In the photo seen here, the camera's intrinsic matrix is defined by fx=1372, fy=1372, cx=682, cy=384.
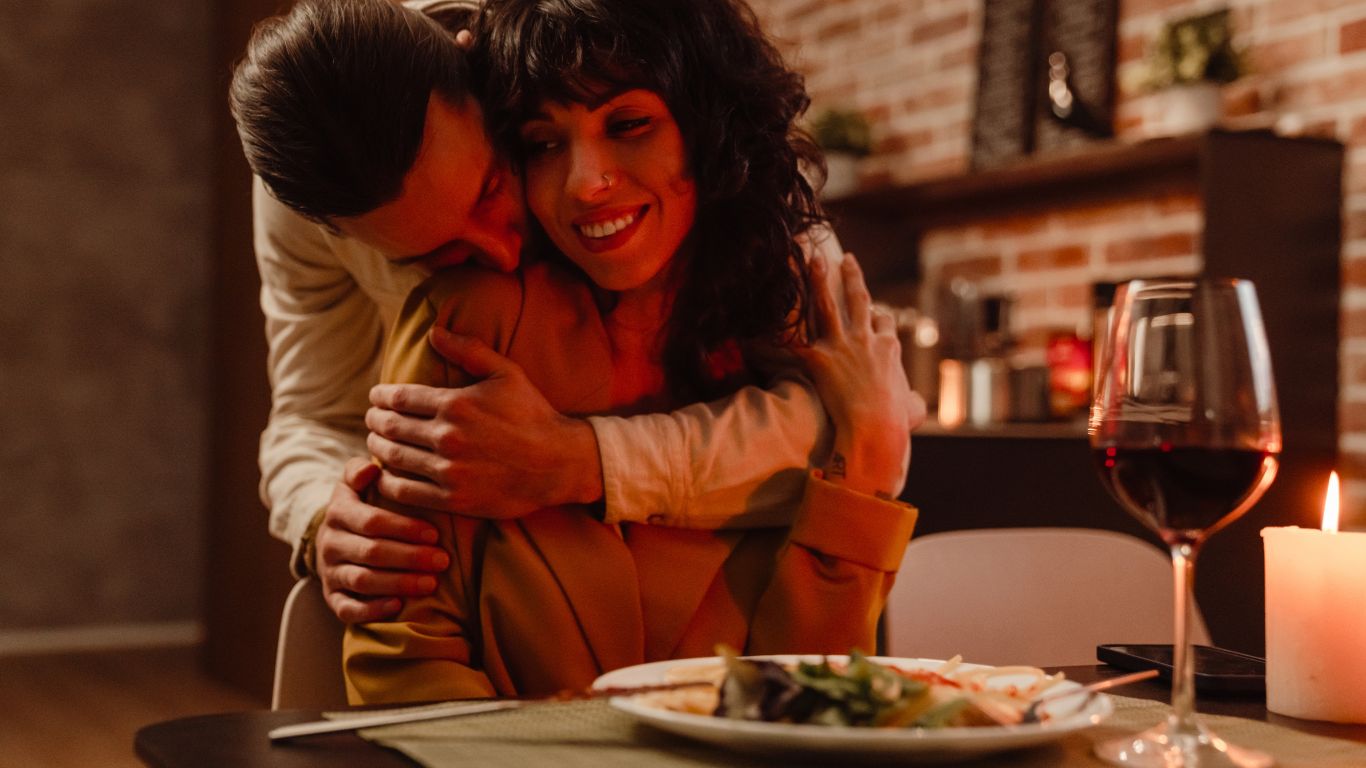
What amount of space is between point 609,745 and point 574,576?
430mm

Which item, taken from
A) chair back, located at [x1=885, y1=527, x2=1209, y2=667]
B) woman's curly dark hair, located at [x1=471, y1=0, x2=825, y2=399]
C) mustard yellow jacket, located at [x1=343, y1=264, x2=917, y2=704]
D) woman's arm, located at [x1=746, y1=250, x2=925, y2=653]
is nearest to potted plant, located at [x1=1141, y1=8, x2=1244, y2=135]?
chair back, located at [x1=885, y1=527, x2=1209, y2=667]

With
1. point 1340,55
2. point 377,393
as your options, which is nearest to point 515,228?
point 377,393

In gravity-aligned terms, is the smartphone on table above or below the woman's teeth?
below

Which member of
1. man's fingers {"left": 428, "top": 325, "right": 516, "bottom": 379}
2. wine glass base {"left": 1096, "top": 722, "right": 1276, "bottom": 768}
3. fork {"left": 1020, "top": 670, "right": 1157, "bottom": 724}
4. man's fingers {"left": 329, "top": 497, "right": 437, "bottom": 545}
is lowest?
wine glass base {"left": 1096, "top": 722, "right": 1276, "bottom": 768}

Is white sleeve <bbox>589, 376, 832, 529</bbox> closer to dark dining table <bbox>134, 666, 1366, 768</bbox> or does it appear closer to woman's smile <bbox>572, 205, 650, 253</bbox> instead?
woman's smile <bbox>572, 205, 650, 253</bbox>

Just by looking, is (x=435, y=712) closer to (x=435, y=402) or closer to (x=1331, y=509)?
(x=435, y=402)

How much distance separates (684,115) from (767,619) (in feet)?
1.47

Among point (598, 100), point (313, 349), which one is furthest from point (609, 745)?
point (313, 349)

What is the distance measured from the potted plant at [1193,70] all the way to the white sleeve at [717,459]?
5.80 feet

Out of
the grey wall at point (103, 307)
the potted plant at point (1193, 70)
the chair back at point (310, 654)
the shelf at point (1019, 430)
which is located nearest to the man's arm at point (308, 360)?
the chair back at point (310, 654)

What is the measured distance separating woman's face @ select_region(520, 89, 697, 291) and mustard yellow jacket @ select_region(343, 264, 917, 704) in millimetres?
70

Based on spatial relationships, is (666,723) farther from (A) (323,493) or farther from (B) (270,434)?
(B) (270,434)

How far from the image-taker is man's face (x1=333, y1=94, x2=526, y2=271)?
113cm

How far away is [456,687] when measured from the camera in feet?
3.30
